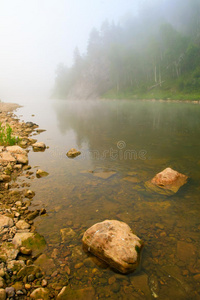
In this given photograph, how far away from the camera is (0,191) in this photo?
7.29m

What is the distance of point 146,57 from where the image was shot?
82.2 meters

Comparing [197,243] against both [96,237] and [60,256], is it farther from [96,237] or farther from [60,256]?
[60,256]

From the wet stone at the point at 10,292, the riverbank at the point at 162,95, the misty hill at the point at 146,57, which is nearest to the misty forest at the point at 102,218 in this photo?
the wet stone at the point at 10,292

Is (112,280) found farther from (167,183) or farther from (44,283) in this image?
(167,183)

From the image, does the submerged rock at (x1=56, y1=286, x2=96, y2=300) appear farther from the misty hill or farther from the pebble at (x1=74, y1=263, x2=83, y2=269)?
the misty hill

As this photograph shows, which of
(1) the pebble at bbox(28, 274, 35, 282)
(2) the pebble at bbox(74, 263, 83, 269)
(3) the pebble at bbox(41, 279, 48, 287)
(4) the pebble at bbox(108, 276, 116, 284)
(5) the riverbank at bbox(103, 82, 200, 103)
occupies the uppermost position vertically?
(5) the riverbank at bbox(103, 82, 200, 103)

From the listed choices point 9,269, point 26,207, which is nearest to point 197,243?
point 9,269

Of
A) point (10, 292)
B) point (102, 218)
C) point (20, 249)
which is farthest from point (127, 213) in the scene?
point (10, 292)

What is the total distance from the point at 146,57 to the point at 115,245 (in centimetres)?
9172

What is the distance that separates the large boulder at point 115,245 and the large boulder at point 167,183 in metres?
3.18

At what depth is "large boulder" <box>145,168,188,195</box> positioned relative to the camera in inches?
287

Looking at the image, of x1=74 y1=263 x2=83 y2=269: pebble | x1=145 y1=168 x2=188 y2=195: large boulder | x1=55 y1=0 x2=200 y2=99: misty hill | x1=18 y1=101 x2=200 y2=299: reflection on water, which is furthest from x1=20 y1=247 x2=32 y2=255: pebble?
x1=55 y1=0 x2=200 y2=99: misty hill

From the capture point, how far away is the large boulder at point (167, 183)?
7.29m

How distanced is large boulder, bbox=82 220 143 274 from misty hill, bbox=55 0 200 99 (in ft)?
162
